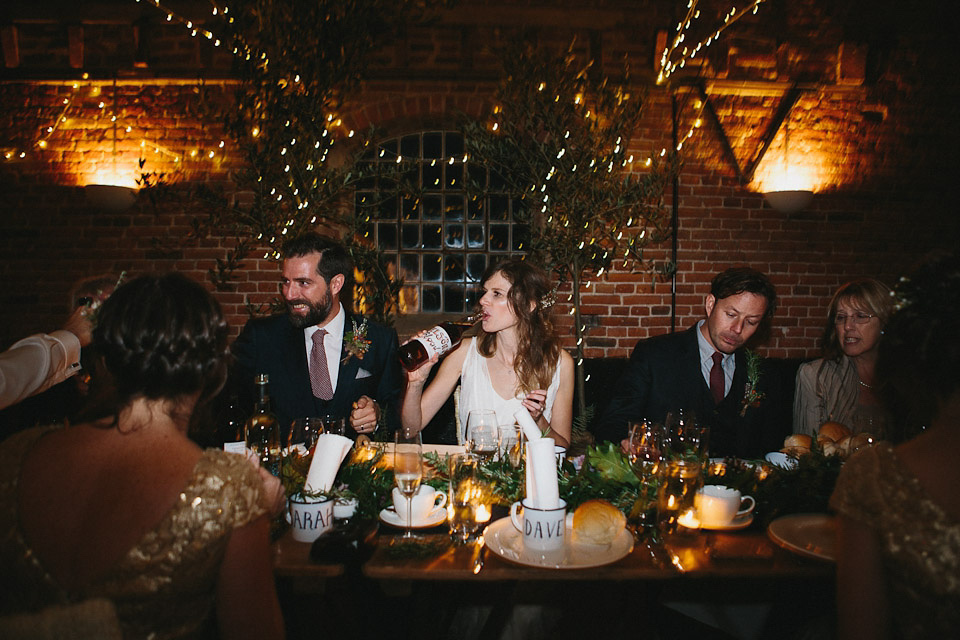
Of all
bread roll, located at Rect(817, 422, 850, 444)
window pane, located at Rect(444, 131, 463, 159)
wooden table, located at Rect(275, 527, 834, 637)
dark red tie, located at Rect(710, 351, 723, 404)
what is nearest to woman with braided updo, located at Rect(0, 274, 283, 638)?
wooden table, located at Rect(275, 527, 834, 637)

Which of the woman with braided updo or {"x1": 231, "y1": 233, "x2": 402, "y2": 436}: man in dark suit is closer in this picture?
the woman with braided updo

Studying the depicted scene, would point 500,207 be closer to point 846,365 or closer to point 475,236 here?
point 475,236

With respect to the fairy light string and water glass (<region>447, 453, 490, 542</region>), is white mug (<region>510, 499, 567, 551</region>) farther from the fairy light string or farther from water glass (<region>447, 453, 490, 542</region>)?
the fairy light string

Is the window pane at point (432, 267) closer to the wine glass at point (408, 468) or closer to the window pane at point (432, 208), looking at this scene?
the window pane at point (432, 208)

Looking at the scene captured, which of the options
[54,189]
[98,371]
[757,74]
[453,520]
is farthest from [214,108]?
[757,74]

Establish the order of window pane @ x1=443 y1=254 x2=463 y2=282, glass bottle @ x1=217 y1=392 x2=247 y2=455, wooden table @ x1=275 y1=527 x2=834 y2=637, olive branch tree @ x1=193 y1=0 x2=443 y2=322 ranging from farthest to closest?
window pane @ x1=443 y1=254 x2=463 y2=282 < olive branch tree @ x1=193 y1=0 x2=443 y2=322 < glass bottle @ x1=217 y1=392 x2=247 y2=455 < wooden table @ x1=275 y1=527 x2=834 y2=637

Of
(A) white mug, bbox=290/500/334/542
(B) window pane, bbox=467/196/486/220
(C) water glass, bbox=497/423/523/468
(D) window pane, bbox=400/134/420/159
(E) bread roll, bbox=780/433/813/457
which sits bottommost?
(A) white mug, bbox=290/500/334/542

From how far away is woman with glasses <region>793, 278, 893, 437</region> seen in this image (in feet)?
8.93

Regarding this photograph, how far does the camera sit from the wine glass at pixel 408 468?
56.4 inches

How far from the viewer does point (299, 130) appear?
367 centimetres

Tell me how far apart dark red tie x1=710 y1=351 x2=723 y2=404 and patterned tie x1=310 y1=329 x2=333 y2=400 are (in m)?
1.99

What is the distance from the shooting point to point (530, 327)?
113 inches

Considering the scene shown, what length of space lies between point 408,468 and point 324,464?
297mm

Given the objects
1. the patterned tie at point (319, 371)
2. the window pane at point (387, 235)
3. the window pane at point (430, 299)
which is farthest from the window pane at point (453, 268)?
the patterned tie at point (319, 371)
